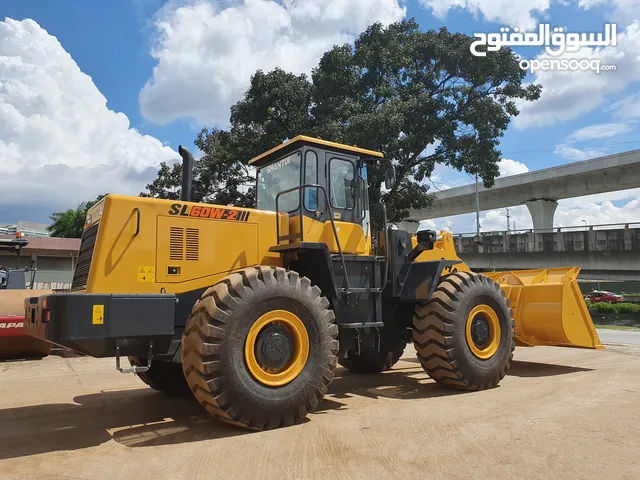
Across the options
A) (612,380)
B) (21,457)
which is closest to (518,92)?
(612,380)

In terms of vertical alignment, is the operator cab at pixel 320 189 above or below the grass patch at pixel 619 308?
above

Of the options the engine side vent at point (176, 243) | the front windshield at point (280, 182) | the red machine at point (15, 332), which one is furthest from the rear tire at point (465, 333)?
the red machine at point (15, 332)

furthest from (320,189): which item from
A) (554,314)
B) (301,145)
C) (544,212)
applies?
(544,212)

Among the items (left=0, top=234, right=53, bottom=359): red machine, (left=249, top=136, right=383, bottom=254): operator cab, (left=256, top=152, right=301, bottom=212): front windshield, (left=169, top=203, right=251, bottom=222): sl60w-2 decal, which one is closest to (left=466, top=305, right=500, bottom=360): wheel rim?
(left=249, top=136, right=383, bottom=254): operator cab

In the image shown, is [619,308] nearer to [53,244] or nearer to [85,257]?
[85,257]

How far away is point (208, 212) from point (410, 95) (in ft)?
45.9

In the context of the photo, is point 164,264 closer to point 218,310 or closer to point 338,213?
point 218,310

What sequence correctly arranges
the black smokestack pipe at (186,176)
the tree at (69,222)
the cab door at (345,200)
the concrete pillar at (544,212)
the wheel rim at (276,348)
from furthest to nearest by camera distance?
1. the tree at (69,222)
2. the concrete pillar at (544,212)
3. the cab door at (345,200)
4. the black smokestack pipe at (186,176)
5. the wheel rim at (276,348)

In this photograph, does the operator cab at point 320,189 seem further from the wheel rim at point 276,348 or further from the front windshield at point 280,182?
the wheel rim at point 276,348

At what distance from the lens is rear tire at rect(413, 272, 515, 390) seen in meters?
6.84

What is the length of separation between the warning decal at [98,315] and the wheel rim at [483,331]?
465 centimetres

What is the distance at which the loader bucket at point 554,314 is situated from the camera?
8.52m

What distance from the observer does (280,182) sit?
23.2 ft

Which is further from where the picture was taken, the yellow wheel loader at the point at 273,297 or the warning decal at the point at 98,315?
the yellow wheel loader at the point at 273,297
